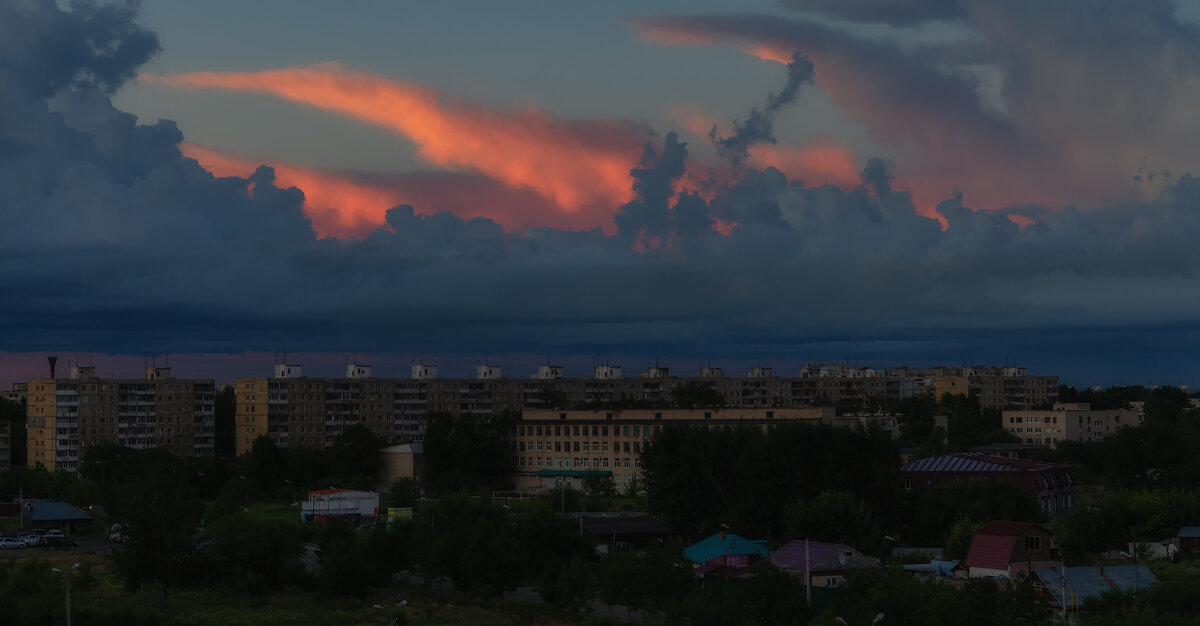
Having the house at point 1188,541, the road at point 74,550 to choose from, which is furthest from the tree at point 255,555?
the house at point 1188,541

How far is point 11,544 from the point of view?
255 ft

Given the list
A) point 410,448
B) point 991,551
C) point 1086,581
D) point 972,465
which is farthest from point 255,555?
point 410,448

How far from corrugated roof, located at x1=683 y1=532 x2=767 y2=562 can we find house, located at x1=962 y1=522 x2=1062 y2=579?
931cm

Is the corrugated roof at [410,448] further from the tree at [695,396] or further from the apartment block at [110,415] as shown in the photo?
the tree at [695,396]

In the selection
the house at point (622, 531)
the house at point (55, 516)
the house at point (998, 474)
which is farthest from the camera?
the house at point (55, 516)

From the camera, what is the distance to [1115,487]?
10406 centimetres

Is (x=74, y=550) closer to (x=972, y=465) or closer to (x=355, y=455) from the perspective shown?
(x=355, y=455)

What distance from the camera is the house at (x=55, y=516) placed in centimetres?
8650

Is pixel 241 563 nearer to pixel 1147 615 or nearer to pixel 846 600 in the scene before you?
pixel 846 600

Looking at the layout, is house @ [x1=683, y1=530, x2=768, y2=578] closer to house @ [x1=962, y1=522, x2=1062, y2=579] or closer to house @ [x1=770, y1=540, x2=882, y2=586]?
house @ [x1=770, y1=540, x2=882, y2=586]

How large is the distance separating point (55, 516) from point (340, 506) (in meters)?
18.5

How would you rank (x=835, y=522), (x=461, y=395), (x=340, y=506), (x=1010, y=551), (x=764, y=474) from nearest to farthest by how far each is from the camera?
(x=1010, y=551) → (x=835, y=522) → (x=764, y=474) → (x=340, y=506) → (x=461, y=395)

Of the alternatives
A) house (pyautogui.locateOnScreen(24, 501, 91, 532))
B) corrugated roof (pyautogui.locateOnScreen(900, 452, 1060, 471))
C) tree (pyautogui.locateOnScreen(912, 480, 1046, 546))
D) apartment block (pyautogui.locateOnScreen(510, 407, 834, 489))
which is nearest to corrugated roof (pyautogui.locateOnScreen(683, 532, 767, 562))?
tree (pyautogui.locateOnScreen(912, 480, 1046, 546))

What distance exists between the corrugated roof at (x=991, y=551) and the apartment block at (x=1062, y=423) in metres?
97.4
